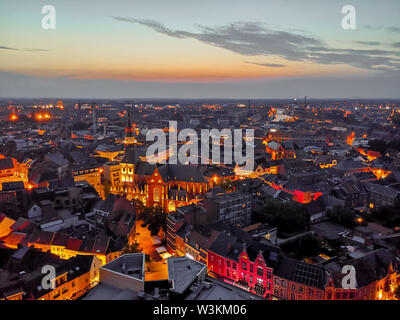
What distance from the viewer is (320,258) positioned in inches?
715

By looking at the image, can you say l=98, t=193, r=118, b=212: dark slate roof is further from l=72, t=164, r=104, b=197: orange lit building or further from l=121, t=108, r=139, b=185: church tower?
l=72, t=164, r=104, b=197: orange lit building

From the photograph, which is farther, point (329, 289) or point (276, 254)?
point (276, 254)

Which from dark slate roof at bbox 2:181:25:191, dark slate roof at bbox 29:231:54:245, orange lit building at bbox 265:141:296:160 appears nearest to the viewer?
dark slate roof at bbox 29:231:54:245

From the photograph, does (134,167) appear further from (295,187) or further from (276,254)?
(276,254)

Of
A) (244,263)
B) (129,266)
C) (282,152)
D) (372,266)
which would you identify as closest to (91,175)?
(244,263)

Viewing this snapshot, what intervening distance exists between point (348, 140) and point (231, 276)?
5369cm

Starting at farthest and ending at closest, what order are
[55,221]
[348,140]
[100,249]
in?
[348,140], [55,221], [100,249]

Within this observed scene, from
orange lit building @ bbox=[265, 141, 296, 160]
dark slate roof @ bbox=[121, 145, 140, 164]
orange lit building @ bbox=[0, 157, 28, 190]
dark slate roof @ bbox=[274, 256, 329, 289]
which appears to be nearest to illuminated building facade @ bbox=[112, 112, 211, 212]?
dark slate roof @ bbox=[121, 145, 140, 164]

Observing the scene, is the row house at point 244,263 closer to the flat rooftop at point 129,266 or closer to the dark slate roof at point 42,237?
the flat rooftop at point 129,266

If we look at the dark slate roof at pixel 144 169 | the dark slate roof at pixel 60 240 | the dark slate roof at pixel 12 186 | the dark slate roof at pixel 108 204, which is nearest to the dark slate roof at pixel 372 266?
the dark slate roof at pixel 60 240
